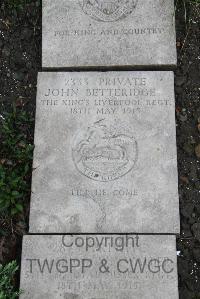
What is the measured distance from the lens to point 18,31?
415 cm

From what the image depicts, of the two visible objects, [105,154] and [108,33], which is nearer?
[105,154]

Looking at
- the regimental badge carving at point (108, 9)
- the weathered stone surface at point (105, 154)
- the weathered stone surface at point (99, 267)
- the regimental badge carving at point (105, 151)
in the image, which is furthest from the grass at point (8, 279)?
the regimental badge carving at point (108, 9)

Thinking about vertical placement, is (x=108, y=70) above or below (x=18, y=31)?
below

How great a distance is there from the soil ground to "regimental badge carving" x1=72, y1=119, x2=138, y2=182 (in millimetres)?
477

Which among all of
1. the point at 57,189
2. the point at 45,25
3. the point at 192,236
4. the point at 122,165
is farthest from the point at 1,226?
the point at 45,25

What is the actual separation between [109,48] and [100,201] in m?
1.30

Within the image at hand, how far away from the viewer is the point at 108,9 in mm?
3953

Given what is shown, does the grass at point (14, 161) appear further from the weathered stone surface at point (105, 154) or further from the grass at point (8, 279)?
the grass at point (8, 279)

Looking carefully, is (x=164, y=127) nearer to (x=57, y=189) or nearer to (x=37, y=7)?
(x=57, y=189)

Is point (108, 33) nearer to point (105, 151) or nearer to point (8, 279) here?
point (105, 151)

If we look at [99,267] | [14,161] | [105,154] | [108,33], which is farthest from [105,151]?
[108,33]

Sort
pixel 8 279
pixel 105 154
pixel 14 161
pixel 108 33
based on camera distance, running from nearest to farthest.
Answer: pixel 8 279 → pixel 105 154 → pixel 14 161 → pixel 108 33

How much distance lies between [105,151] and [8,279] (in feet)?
3.89

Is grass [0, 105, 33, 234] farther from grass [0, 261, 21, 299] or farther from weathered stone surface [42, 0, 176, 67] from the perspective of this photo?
weathered stone surface [42, 0, 176, 67]
